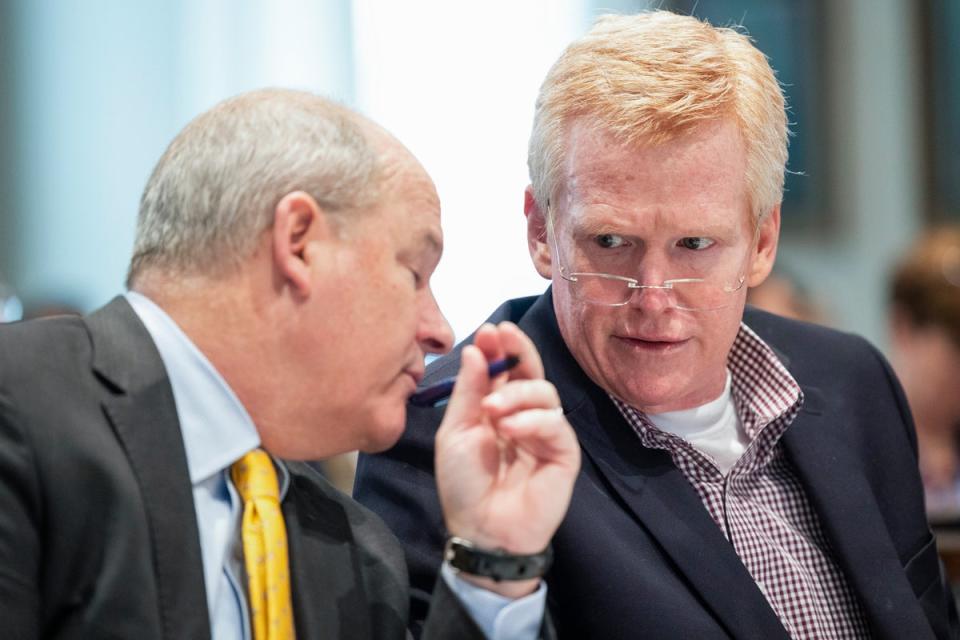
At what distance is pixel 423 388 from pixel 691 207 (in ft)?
1.48

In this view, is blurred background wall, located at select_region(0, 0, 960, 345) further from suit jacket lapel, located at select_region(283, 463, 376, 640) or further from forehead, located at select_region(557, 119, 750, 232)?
suit jacket lapel, located at select_region(283, 463, 376, 640)

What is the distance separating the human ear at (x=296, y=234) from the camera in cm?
150

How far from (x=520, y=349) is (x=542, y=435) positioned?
11 centimetres

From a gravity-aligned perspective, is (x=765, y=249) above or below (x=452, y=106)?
above

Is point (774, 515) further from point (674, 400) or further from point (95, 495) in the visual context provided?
point (95, 495)

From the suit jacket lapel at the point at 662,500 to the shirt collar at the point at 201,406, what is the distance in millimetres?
567

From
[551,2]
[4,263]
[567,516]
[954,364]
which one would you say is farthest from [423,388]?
[4,263]

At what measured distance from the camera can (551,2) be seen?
16.6 ft

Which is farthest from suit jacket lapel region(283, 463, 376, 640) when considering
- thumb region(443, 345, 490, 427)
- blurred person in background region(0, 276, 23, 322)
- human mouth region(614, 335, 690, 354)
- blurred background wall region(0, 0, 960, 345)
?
blurred person in background region(0, 276, 23, 322)

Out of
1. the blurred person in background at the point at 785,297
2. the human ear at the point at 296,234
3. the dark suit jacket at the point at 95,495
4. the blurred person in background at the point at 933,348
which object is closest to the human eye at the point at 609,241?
the human ear at the point at 296,234

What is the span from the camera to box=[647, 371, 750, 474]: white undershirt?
201cm

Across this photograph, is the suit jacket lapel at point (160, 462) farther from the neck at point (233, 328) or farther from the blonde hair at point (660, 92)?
the blonde hair at point (660, 92)

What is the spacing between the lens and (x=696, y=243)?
1878mm

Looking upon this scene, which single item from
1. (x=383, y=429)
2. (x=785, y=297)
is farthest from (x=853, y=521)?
(x=785, y=297)
